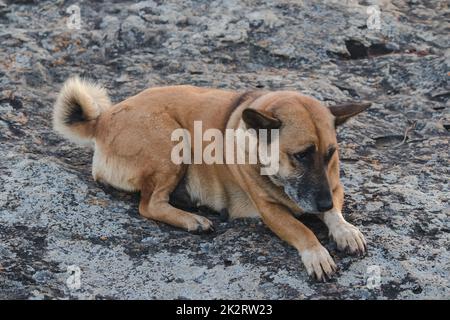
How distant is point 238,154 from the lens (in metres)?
5.04

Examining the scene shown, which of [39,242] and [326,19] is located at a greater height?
[326,19]

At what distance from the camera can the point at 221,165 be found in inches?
207

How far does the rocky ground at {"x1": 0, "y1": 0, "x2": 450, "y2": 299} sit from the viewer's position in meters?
4.28

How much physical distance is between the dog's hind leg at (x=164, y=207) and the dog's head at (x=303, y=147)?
2.11ft

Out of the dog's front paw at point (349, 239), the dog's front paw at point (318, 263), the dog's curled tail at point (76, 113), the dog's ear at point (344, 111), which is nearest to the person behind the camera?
the dog's front paw at point (318, 263)

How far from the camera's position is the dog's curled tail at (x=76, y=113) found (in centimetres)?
556

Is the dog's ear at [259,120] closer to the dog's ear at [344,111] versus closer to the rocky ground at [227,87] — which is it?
the dog's ear at [344,111]

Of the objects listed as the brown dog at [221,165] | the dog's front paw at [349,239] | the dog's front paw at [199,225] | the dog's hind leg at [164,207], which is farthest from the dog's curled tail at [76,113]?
the dog's front paw at [349,239]

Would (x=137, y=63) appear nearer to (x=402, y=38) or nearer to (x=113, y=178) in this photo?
(x=113, y=178)

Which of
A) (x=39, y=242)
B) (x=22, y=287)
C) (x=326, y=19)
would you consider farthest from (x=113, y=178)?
(x=326, y=19)

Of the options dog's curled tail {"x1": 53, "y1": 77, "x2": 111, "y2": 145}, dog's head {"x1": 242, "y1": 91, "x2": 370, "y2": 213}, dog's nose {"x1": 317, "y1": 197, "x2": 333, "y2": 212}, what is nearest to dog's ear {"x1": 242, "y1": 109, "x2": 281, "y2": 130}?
dog's head {"x1": 242, "y1": 91, "x2": 370, "y2": 213}

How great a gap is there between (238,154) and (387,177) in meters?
1.22

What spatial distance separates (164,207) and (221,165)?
1.82 ft

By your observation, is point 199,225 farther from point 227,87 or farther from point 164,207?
point 227,87
